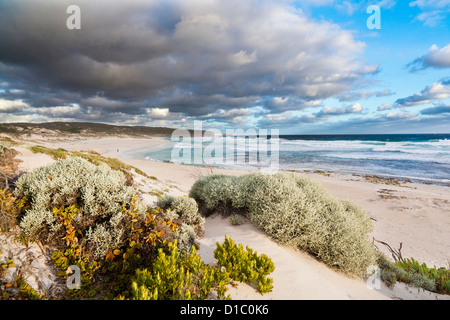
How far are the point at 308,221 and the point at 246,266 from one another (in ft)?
6.69

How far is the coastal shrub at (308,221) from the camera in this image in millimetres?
4375

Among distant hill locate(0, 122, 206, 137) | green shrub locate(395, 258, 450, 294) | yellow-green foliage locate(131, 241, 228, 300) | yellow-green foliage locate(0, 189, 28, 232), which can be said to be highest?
distant hill locate(0, 122, 206, 137)

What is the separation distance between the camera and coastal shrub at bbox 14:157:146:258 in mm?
3389

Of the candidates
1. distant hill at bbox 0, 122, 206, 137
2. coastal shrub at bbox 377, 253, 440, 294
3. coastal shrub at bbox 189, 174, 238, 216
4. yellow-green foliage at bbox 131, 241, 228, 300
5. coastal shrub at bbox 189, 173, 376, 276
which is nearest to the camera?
yellow-green foliage at bbox 131, 241, 228, 300

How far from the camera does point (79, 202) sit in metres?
3.84

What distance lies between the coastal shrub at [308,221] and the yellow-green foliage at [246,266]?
4.34 ft

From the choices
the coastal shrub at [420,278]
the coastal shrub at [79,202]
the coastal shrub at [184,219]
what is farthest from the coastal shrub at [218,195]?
the coastal shrub at [420,278]

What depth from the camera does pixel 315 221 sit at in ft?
15.4

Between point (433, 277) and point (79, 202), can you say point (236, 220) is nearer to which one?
point (79, 202)

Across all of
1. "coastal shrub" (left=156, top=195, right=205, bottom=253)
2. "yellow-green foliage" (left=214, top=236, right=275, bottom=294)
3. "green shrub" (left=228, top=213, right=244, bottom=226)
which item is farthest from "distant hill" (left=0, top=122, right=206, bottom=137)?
"yellow-green foliage" (left=214, top=236, right=275, bottom=294)

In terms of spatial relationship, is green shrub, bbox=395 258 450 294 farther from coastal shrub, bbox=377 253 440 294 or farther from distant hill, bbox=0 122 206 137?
distant hill, bbox=0 122 206 137

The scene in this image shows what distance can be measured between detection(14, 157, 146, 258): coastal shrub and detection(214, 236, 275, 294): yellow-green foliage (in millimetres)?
1722
